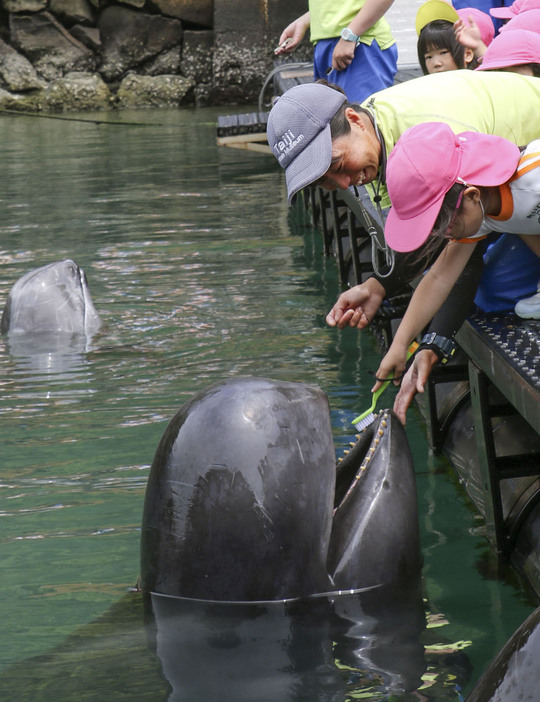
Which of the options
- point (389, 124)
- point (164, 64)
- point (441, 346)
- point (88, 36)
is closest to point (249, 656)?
point (441, 346)

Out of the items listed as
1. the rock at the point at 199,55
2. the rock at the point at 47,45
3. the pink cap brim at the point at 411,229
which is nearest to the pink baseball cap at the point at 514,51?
the pink cap brim at the point at 411,229

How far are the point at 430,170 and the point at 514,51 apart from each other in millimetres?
1537

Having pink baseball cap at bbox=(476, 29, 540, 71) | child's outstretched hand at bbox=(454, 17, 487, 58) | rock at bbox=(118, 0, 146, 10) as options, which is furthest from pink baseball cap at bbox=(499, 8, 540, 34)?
rock at bbox=(118, 0, 146, 10)

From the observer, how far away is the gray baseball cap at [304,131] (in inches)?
143

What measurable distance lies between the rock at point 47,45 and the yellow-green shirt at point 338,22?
54.6 feet

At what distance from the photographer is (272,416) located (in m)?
3.12

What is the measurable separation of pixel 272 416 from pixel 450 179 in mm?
863

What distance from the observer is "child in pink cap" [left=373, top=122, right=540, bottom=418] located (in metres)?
3.30

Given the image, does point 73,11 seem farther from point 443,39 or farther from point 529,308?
point 529,308

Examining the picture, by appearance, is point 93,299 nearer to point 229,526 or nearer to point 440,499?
point 440,499

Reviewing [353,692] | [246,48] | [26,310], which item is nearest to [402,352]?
[353,692]

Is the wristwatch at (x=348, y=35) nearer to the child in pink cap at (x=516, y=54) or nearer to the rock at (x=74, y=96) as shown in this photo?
the child in pink cap at (x=516, y=54)

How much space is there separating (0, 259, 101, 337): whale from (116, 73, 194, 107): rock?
15.4m

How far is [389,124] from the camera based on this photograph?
3807 mm
